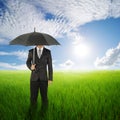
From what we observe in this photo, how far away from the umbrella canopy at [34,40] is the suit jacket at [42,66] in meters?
0.20

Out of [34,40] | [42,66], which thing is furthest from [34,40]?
[42,66]

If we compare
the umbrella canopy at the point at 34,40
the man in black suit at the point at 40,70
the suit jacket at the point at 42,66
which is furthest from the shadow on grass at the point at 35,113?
the umbrella canopy at the point at 34,40

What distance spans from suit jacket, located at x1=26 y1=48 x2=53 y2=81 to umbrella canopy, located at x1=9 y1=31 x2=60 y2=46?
8.0 inches

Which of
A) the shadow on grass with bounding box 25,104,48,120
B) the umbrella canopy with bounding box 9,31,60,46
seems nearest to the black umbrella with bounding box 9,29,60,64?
the umbrella canopy with bounding box 9,31,60,46

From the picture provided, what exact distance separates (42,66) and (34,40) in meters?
0.60

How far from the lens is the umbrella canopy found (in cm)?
637

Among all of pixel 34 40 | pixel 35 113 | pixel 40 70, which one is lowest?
pixel 35 113

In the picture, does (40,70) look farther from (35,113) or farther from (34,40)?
(35,113)

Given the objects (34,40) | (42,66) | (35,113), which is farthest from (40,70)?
(35,113)

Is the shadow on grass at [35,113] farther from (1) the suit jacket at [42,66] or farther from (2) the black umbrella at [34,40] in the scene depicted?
(2) the black umbrella at [34,40]

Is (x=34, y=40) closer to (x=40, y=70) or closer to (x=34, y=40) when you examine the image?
(x=34, y=40)

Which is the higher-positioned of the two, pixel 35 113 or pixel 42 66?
pixel 42 66

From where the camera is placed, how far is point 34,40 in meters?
6.36

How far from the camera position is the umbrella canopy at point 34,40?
20.9 ft
